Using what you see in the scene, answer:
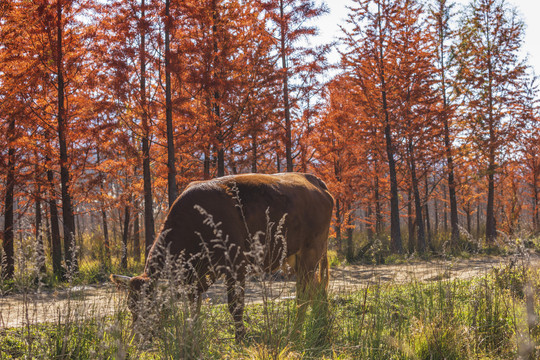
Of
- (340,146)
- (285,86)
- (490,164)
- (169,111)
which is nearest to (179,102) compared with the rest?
(169,111)

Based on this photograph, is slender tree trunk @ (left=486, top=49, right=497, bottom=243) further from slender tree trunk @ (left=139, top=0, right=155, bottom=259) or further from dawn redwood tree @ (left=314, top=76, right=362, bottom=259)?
slender tree trunk @ (left=139, top=0, right=155, bottom=259)

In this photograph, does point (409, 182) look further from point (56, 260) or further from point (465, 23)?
point (56, 260)

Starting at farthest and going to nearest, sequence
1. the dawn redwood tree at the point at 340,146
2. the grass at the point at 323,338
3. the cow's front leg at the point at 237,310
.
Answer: the dawn redwood tree at the point at 340,146, the cow's front leg at the point at 237,310, the grass at the point at 323,338

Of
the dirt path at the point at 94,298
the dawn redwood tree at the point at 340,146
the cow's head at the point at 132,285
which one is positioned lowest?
the dirt path at the point at 94,298

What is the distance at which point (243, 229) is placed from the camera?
484 centimetres

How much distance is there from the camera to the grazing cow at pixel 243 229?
4.11 meters

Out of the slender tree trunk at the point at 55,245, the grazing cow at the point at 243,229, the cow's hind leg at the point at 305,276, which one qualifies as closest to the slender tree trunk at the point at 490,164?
the grazing cow at the point at 243,229

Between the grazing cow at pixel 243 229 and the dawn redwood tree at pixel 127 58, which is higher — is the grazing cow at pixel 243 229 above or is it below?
below

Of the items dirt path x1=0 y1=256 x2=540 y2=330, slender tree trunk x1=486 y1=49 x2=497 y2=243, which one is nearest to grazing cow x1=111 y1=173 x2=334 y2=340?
dirt path x1=0 y1=256 x2=540 y2=330

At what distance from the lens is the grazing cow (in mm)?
4105

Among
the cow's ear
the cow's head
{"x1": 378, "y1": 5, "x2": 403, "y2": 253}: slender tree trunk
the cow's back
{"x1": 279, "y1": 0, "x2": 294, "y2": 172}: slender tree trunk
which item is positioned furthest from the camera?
{"x1": 378, "y1": 5, "x2": 403, "y2": 253}: slender tree trunk

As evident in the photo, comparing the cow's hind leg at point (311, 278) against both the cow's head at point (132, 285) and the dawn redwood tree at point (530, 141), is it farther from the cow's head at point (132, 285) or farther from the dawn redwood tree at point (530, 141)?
the dawn redwood tree at point (530, 141)

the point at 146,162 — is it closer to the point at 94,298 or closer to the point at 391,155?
the point at 94,298

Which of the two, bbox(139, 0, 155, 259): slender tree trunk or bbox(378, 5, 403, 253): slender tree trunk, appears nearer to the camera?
bbox(139, 0, 155, 259): slender tree trunk
